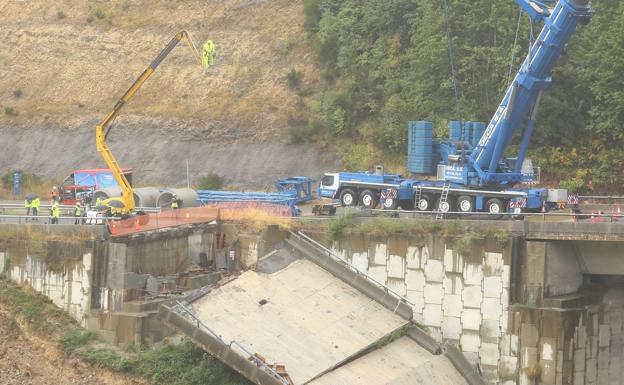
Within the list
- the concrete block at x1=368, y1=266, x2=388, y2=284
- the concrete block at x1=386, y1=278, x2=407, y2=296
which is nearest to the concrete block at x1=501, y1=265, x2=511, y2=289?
the concrete block at x1=386, y1=278, x2=407, y2=296

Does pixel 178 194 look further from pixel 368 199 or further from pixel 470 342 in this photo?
pixel 470 342

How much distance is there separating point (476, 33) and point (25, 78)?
30.9m

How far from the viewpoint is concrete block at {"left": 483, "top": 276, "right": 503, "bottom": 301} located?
29.9 m

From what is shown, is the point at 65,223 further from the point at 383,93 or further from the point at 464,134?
the point at 383,93

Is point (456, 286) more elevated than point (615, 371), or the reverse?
point (456, 286)

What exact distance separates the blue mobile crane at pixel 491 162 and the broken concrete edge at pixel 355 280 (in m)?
6.83

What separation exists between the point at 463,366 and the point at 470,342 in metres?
1.45

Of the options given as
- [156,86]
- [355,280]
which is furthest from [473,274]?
[156,86]

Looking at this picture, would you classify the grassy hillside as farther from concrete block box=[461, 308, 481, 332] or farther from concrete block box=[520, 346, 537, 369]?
concrete block box=[520, 346, 537, 369]

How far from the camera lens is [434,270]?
31000 millimetres

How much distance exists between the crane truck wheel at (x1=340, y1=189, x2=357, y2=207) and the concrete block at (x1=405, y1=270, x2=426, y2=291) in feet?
31.4

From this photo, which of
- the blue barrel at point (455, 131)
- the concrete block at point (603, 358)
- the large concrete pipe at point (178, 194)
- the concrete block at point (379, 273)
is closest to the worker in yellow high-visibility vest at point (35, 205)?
the large concrete pipe at point (178, 194)

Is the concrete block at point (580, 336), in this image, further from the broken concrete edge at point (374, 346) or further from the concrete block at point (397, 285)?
the concrete block at point (397, 285)

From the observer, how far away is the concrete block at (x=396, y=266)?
31.5 m
